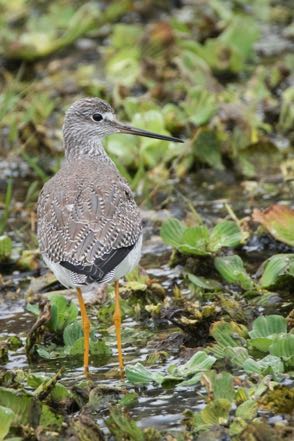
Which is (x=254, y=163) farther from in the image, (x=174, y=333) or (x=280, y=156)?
(x=174, y=333)

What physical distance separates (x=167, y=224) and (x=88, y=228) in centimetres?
122

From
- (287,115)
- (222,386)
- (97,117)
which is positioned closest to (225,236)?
(97,117)

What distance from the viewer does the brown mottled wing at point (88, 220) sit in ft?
20.0

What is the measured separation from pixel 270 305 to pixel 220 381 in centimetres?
158

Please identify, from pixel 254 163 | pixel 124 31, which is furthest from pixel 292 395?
pixel 124 31

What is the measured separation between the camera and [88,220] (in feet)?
21.0

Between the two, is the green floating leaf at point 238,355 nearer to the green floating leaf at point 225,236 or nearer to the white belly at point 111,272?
the white belly at point 111,272

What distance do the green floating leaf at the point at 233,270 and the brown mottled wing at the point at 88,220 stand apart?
744 millimetres

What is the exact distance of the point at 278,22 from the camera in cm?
1316

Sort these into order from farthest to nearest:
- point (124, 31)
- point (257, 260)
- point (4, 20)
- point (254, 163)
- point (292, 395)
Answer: point (4, 20), point (124, 31), point (254, 163), point (257, 260), point (292, 395)

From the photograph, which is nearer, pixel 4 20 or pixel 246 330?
pixel 246 330

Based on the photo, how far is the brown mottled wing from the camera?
6.09 metres

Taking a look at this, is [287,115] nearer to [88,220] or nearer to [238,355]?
[88,220]

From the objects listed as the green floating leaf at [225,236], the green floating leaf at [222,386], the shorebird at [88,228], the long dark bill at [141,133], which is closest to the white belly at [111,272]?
the shorebird at [88,228]
